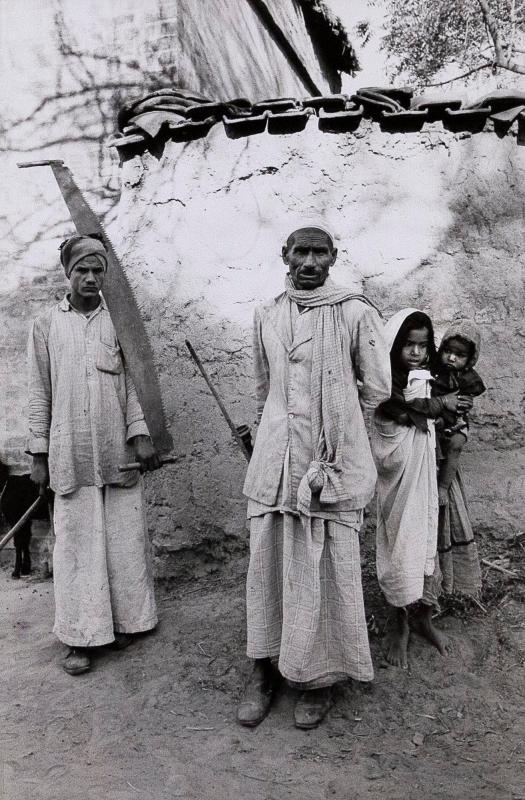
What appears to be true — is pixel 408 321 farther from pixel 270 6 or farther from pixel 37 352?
pixel 270 6

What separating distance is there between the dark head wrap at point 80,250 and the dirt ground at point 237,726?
188 cm

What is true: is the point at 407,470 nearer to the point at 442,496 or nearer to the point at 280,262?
the point at 442,496

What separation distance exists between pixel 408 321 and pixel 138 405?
4.45ft

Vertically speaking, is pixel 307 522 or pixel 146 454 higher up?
pixel 146 454

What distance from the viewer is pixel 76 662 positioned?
131 inches

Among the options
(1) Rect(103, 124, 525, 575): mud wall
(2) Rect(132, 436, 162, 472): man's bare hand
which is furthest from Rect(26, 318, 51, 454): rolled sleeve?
(1) Rect(103, 124, 525, 575): mud wall

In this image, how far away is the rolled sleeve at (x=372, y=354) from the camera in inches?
109

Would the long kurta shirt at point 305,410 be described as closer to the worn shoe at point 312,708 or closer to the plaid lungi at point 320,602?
the plaid lungi at point 320,602

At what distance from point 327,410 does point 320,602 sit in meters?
0.75

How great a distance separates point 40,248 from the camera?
16.3 ft

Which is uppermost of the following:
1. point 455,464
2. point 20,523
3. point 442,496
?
point 455,464

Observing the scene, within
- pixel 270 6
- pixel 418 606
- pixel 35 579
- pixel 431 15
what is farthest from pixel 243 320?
pixel 431 15

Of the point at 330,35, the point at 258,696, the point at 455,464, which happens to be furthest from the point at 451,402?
the point at 330,35

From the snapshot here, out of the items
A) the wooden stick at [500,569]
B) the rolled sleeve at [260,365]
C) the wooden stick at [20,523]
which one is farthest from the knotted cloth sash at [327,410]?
the wooden stick at [20,523]
